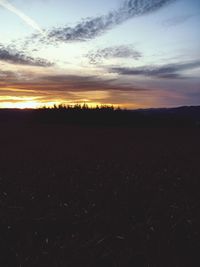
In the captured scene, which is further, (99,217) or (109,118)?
(109,118)

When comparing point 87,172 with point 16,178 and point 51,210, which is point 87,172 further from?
point 51,210

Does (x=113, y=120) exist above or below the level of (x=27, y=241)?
below

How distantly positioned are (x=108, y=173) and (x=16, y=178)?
3699 mm

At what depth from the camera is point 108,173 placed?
47.5 feet

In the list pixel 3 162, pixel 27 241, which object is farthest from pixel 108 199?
pixel 3 162

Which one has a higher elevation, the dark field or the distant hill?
the dark field

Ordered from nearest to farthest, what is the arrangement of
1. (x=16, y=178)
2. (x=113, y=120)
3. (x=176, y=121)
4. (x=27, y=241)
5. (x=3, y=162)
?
(x=27, y=241) → (x=16, y=178) → (x=3, y=162) → (x=176, y=121) → (x=113, y=120)

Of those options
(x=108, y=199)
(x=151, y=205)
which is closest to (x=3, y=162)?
(x=108, y=199)

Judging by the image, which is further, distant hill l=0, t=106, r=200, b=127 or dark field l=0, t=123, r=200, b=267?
distant hill l=0, t=106, r=200, b=127

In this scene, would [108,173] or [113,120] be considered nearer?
[108,173]

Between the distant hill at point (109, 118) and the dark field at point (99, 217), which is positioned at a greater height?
the dark field at point (99, 217)

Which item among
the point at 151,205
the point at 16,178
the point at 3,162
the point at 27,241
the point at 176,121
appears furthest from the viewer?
the point at 176,121

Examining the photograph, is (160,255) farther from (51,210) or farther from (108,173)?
(108,173)

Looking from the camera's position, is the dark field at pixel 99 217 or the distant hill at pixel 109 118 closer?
the dark field at pixel 99 217
